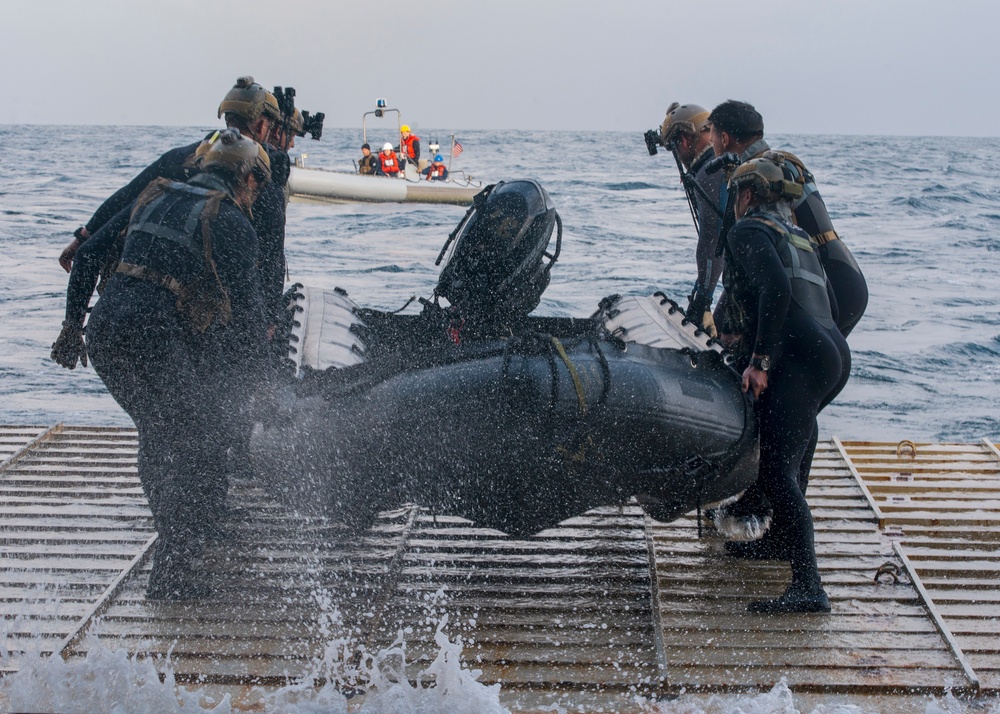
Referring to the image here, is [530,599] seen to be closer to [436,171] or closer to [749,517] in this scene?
[749,517]

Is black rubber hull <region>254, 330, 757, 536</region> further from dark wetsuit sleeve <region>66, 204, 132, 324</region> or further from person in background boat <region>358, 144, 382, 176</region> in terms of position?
person in background boat <region>358, 144, 382, 176</region>

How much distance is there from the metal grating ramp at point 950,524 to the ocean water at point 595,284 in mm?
511

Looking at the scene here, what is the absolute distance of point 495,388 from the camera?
3102 millimetres

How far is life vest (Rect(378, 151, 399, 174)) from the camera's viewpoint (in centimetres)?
2181

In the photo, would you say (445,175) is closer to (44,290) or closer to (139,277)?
(44,290)

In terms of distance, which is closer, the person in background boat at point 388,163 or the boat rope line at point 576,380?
the boat rope line at point 576,380

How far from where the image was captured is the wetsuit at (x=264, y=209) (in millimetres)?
3490

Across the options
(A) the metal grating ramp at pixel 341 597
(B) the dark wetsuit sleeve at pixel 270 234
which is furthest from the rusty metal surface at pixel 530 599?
(B) the dark wetsuit sleeve at pixel 270 234

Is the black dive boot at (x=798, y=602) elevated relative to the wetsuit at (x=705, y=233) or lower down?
lower down

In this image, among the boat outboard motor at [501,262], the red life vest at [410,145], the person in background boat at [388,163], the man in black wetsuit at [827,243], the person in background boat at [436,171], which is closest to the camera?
the man in black wetsuit at [827,243]

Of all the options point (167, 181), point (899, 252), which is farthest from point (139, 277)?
point (899, 252)

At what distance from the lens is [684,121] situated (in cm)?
435

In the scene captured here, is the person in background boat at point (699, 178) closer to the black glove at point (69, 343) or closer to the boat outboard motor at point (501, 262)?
the boat outboard motor at point (501, 262)

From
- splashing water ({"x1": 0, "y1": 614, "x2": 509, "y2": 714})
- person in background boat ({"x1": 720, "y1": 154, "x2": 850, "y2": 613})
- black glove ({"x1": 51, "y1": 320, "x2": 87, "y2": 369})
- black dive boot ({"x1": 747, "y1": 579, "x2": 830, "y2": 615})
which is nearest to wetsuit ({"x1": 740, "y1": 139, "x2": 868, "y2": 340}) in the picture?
person in background boat ({"x1": 720, "y1": 154, "x2": 850, "y2": 613})
